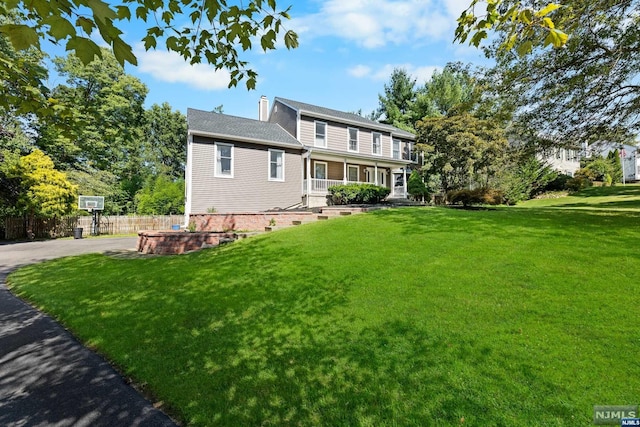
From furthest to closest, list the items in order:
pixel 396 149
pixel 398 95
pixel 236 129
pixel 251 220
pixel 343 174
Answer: pixel 398 95 < pixel 396 149 < pixel 343 174 < pixel 236 129 < pixel 251 220

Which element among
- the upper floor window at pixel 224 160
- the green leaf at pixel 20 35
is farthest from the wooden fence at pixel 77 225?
the green leaf at pixel 20 35

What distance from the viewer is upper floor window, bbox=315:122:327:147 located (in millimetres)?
20938

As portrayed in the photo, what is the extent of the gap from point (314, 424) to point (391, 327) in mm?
1632

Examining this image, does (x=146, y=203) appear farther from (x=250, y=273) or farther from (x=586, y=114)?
(x=586, y=114)

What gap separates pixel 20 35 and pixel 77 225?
24.6 metres

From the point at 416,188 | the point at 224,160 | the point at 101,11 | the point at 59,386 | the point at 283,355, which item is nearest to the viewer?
the point at 101,11

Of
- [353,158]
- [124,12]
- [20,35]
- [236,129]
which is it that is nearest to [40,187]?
[236,129]

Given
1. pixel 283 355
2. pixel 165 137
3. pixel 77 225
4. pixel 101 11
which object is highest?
pixel 165 137

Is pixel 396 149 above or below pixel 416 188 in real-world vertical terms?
above

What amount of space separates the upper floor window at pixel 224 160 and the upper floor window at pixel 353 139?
9.09m

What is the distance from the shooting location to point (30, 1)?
65.7 inches

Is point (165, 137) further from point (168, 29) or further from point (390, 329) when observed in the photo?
point (390, 329)

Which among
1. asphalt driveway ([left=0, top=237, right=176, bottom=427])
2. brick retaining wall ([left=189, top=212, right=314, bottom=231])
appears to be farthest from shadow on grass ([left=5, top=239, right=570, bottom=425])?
brick retaining wall ([left=189, top=212, right=314, bottom=231])

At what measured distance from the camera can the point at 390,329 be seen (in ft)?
12.4
